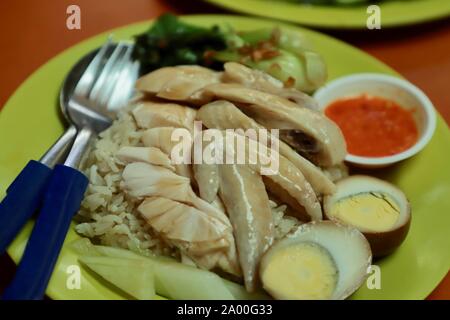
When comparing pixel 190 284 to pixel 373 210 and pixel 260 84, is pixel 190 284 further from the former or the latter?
pixel 260 84

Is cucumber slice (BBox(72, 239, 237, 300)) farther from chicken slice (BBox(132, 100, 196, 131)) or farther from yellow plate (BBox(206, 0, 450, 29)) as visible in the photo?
yellow plate (BBox(206, 0, 450, 29))

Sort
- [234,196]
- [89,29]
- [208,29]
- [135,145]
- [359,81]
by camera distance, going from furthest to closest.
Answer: [89,29], [208,29], [359,81], [135,145], [234,196]

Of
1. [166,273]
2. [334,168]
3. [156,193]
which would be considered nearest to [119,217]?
[156,193]

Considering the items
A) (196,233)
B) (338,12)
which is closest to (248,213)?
(196,233)

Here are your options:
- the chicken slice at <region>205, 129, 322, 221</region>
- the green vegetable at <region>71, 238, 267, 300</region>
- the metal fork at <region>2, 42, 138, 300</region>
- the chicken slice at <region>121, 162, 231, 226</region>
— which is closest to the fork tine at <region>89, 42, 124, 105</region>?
the metal fork at <region>2, 42, 138, 300</region>

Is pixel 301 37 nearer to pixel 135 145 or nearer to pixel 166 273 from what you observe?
pixel 135 145

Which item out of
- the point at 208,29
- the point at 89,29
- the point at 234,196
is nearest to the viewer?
the point at 234,196
